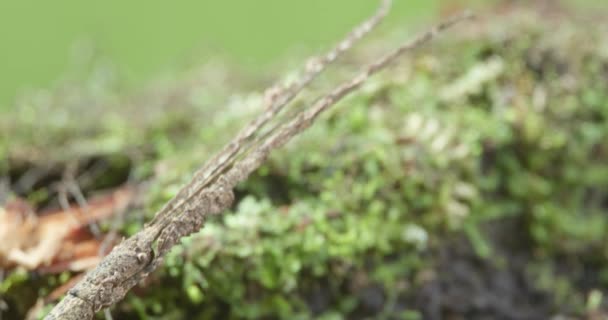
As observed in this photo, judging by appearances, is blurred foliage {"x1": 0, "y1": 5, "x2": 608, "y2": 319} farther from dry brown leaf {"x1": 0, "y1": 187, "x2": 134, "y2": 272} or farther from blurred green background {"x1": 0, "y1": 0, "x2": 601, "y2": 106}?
blurred green background {"x1": 0, "y1": 0, "x2": 601, "y2": 106}

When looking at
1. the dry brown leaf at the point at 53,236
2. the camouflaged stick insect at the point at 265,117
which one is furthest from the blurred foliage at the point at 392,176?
the camouflaged stick insect at the point at 265,117

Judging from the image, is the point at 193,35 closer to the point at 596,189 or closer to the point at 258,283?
the point at 596,189

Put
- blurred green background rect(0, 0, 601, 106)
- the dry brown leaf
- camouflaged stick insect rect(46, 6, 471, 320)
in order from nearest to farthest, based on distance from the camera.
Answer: camouflaged stick insect rect(46, 6, 471, 320), the dry brown leaf, blurred green background rect(0, 0, 601, 106)

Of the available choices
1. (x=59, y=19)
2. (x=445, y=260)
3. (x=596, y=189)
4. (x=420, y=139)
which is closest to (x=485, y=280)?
(x=445, y=260)

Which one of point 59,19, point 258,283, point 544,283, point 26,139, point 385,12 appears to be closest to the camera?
point 385,12

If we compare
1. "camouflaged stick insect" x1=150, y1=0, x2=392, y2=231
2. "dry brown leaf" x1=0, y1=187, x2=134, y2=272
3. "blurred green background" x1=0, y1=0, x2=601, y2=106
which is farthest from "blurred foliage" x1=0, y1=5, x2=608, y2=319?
"blurred green background" x1=0, y1=0, x2=601, y2=106

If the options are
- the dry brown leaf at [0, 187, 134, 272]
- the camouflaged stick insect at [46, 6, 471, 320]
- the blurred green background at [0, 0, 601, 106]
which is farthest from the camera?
the blurred green background at [0, 0, 601, 106]

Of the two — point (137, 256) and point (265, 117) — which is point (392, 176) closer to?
point (265, 117)
